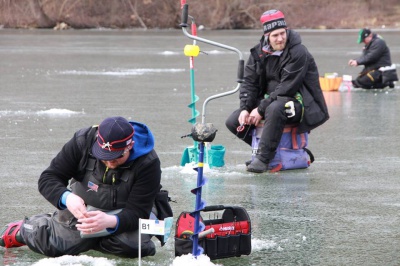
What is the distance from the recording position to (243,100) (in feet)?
28.2

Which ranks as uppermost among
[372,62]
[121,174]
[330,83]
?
[121,174]

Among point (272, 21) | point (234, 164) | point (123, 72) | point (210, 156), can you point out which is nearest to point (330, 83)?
point (123, 72)

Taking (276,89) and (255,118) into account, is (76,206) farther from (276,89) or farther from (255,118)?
(276,89)

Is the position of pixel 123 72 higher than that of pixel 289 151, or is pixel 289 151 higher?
pixel 289 151

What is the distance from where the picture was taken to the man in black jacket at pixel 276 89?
27.1 feet

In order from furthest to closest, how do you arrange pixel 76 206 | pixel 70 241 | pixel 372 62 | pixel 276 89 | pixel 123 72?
pixel 123 72 < pixel 372 62 < pixel 276 89 < pixel 70 241 < pixel 76 206

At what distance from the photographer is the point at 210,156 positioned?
849cm

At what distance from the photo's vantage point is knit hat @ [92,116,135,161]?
520 centimetres

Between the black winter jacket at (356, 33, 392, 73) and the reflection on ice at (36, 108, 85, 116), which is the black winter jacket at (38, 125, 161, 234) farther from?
the black winter jacket at (356, 33, 392, 73)

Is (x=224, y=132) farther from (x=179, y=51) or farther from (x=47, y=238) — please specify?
(x=179, y=51)

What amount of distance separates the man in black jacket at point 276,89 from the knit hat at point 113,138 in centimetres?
315

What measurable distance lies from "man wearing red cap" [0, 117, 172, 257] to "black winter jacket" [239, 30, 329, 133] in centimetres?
299

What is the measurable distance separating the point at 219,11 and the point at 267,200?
4475 cm

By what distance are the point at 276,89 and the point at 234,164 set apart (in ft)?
2.67
